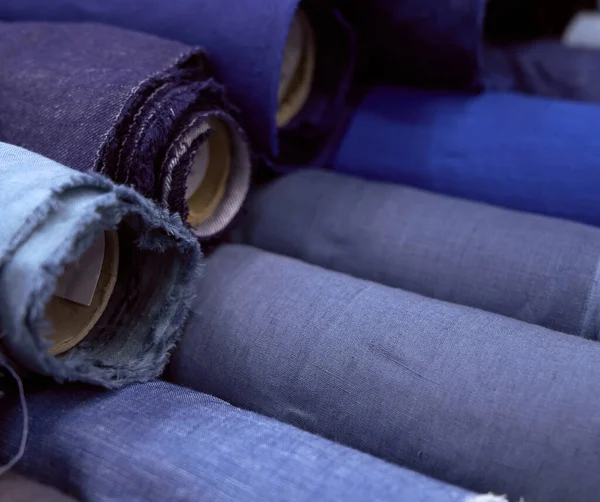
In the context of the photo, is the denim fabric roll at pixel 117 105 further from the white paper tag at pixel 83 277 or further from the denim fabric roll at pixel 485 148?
the denim fabric roll at pixel 485 148

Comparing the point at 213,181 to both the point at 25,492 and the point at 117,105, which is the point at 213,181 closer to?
the point at 117,105

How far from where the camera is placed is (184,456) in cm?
37

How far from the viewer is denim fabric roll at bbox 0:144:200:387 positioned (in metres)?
0.34

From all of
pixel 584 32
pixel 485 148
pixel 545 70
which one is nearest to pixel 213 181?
pixel 485 148

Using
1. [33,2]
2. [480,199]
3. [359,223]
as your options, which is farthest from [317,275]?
[33,2]

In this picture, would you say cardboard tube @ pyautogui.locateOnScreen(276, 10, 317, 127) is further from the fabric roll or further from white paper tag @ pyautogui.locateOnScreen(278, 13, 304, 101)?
the fabric roll

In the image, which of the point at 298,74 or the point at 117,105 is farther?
the point at 298,74

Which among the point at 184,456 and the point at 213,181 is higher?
the point at 213,181

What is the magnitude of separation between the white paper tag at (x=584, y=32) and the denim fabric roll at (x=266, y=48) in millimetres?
339

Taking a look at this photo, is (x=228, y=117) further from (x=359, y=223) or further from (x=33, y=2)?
(x=33, y=2)

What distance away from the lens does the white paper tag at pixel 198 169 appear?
0.55 m

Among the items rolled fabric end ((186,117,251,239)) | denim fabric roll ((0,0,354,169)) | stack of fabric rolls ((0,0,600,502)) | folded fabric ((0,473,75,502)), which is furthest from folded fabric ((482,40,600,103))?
folded fabric ((0,473,75,502))

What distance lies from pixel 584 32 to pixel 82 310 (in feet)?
2.41

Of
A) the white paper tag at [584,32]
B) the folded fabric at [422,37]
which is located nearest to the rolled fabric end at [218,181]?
the folded fabric at [422,37]
